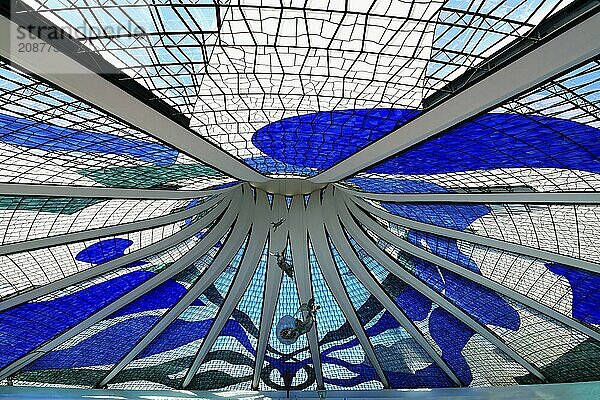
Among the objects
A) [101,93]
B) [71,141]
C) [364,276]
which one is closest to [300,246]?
[364,276]

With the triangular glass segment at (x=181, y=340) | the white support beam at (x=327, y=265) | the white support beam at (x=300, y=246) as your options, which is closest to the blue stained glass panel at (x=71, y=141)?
the triangular glass segment at (x=181, y=340)

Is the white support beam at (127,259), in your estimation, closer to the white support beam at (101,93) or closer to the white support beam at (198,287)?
the white support beam at (198,287)

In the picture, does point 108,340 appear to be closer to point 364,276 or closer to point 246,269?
point 246,269

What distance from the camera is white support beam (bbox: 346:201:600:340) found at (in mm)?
30756

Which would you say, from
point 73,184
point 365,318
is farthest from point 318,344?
point 73,184

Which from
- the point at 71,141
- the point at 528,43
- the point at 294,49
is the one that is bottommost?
the point at 71,141

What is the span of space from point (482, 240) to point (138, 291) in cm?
2071

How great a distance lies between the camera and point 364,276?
38062 millimetres

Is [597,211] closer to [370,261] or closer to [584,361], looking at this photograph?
[584,361]

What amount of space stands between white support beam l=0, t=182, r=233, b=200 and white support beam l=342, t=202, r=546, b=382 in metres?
12.2

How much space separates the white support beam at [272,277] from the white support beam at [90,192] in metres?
8.48

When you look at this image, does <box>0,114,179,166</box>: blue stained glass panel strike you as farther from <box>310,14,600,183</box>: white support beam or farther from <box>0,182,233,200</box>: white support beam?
<box>310,14,600,183</box>: white support beam

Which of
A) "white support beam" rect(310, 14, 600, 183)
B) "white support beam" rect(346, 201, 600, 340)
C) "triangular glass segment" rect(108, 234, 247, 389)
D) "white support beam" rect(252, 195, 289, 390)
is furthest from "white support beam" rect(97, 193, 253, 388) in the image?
"white support beam" rect(310, 14, 600, 183)

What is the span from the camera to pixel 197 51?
677 inches
